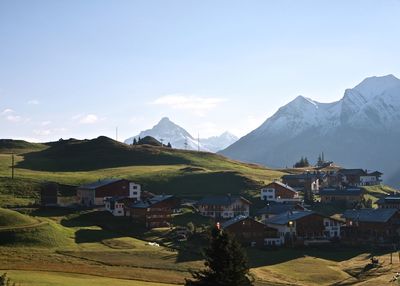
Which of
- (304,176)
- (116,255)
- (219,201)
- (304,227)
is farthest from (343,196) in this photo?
(116,255)

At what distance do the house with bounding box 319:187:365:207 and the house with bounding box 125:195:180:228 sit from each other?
49.0m

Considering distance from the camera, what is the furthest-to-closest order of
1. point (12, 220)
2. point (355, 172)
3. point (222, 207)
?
point (355, 172), point (222, 207), point (12, 220)

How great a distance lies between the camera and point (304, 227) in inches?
4365

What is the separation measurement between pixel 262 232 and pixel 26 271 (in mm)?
48786

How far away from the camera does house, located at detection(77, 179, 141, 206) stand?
134 meters

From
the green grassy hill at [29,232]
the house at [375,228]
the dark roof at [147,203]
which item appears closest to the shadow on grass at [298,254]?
the house at [375,228]

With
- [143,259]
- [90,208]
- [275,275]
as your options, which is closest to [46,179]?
[90,208]

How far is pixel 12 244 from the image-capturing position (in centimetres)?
8869

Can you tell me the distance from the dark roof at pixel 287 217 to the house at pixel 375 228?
33.5 ft

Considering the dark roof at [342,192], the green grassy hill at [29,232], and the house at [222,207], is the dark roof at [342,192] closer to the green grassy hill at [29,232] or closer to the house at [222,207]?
the house at [222,207]

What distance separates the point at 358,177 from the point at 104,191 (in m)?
94.1

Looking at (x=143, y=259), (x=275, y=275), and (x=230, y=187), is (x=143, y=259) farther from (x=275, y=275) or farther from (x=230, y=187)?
(x=230, y=187)

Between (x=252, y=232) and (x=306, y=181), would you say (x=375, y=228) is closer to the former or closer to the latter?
(x=252, y=232)

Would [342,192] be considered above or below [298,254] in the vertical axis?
above
